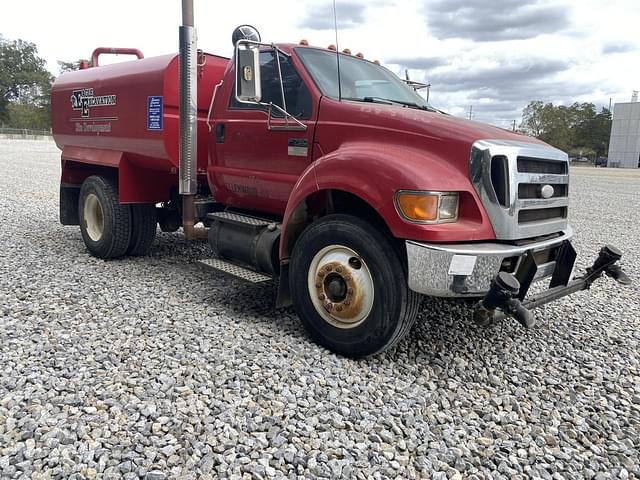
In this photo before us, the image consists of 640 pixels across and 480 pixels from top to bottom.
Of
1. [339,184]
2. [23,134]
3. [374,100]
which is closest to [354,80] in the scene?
[374,100]

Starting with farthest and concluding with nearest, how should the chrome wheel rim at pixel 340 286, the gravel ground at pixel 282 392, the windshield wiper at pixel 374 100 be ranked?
the windshield wiper at pixel 374 100
the chrome wheel rim at pixel 340 286
the gravel ground at pixel 282 392

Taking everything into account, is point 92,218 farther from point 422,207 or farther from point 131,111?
point 422,207

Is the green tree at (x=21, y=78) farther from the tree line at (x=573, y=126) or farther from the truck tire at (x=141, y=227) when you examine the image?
the truck tire at (x=141, y=227)

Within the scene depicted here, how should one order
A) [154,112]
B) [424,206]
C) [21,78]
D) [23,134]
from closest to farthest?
[424,206]
[154,112]
[23,134]
[21,78]

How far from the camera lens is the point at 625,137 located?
230ft

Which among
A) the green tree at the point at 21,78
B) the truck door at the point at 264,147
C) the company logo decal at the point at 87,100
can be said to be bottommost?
the truck door at the point at 264,147

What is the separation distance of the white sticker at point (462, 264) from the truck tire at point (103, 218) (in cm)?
436

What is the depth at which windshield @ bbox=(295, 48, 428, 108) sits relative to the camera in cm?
438

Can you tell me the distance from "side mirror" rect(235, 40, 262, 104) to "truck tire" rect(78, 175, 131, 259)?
281cm

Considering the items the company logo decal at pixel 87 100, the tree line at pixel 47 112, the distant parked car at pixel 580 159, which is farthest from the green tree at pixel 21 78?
the company logo decal at pixel 87 100

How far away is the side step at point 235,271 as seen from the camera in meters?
4.50

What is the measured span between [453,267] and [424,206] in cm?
43

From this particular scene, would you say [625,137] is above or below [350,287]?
above

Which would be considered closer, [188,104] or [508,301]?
[508,301]
